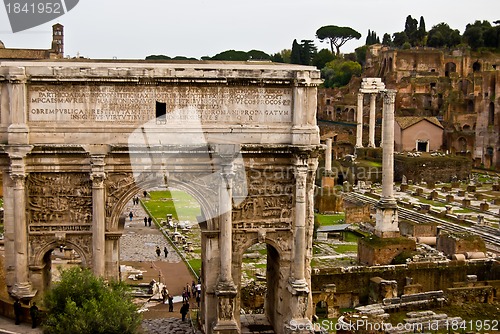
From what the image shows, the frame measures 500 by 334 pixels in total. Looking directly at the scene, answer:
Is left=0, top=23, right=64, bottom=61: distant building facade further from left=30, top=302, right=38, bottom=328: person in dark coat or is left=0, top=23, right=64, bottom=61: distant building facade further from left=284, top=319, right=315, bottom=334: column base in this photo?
left=284, top=319, right=315, bottom=334: column base

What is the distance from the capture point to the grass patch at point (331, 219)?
35.8 metres

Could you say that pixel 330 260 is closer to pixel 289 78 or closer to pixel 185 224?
pixel 185 224

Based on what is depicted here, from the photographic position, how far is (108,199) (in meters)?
15.3

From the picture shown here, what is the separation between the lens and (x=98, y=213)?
15.0 m

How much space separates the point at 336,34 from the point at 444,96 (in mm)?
39944

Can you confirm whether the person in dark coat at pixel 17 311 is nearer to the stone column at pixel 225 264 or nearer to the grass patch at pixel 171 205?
the stone column at pixel 225 264

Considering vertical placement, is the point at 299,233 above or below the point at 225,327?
above

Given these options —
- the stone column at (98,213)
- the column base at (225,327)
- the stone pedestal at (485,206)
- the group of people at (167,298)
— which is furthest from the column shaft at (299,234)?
the stone pedestal at (485,206)

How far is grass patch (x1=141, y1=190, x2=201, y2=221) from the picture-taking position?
38688 mm

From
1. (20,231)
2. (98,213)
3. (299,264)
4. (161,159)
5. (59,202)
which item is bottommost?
(299,264)

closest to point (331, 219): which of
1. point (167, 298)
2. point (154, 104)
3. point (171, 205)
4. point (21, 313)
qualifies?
point (171, 205)

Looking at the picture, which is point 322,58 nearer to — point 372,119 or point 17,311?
point 372,119

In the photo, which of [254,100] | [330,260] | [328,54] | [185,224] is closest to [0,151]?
[254,100]

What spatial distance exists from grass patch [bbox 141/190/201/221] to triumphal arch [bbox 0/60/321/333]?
69.7 ft
